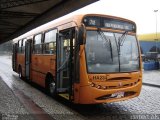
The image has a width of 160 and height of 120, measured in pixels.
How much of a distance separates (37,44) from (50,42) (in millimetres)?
2372

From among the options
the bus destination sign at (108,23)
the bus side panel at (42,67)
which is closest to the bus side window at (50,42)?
the bus side panel at (42,67)

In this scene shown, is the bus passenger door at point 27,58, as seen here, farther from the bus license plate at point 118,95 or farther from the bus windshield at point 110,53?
the bus license plate at point 118,95

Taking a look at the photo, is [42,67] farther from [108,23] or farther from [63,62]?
[108,23]

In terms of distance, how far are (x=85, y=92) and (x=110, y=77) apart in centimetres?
89

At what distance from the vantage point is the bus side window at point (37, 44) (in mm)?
13074

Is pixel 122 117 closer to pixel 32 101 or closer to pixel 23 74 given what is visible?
pixel 32 101

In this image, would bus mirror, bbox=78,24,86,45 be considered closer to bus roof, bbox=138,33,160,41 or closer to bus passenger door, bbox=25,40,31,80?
bus passenger door, bbox=25,40,31,80

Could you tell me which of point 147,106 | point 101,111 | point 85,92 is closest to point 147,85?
point 147,106

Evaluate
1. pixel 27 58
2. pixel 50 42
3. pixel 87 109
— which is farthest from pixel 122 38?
pixel 27 58

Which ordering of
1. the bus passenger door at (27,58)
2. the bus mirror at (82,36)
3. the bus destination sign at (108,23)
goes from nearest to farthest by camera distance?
the bus mirror at (82,36) < the bus destination sign at (108,23) < the bus passenger door at (27,58)

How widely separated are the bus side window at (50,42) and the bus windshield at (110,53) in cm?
249

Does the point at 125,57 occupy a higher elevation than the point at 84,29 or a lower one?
lower

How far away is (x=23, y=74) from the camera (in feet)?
57.0

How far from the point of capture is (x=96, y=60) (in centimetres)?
847
